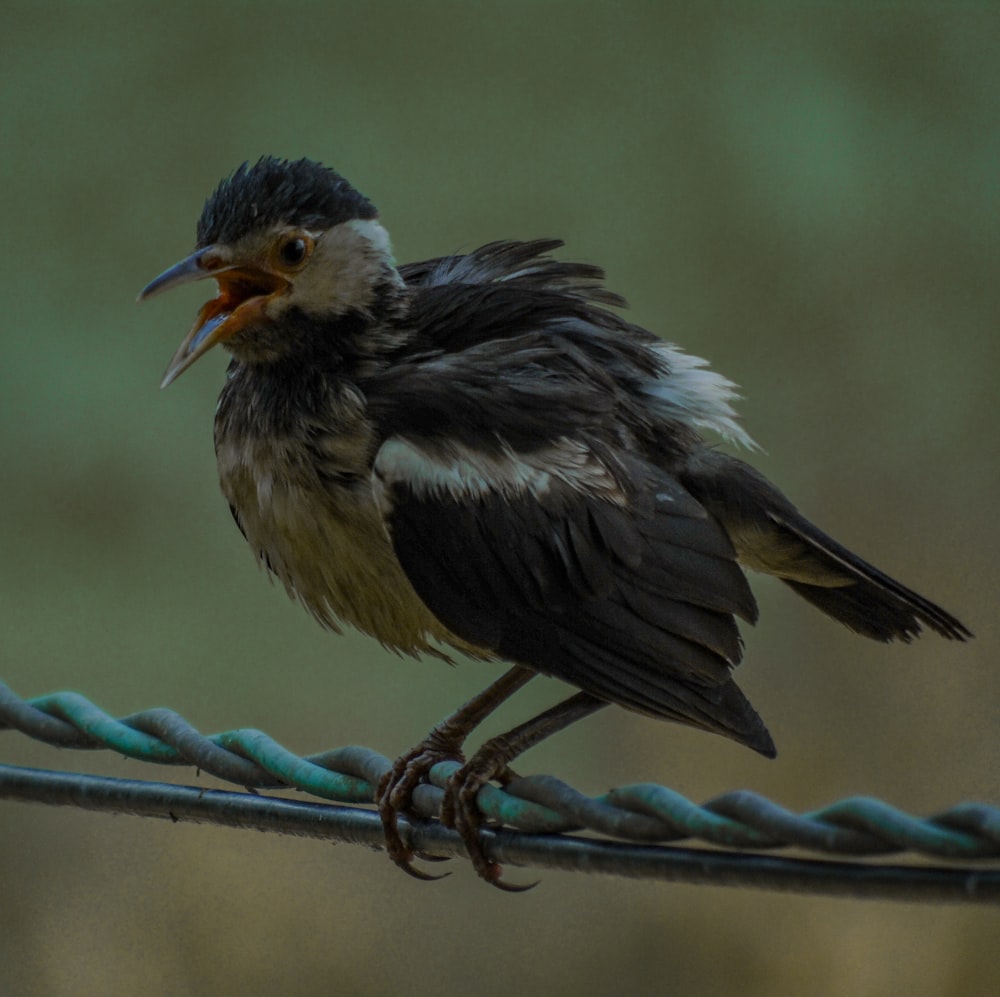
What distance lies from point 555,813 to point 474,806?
1.54 ft

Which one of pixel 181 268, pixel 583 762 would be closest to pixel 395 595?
pixel 181 268

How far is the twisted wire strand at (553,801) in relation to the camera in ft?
4.52

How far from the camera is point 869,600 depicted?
295 cm

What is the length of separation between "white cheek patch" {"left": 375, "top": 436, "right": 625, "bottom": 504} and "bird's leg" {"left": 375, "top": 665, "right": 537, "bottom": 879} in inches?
12.3

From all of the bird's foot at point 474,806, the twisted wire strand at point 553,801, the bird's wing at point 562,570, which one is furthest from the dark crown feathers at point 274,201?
the bird's foot at point 474,806

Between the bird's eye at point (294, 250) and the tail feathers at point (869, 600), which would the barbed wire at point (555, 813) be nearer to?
the tail feathers at point (869, 600)

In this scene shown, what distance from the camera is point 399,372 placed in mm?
2770

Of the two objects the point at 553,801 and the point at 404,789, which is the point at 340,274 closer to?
the point at 404,789

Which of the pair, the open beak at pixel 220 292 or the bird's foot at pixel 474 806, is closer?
the bird's foot at pixel 474 806

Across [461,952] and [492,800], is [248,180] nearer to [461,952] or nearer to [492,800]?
[492,800]

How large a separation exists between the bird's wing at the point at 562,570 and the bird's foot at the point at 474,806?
0.54 feet

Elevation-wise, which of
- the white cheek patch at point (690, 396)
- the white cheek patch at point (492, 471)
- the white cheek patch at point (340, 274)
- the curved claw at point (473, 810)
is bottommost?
the curved claw at point (473, 810)

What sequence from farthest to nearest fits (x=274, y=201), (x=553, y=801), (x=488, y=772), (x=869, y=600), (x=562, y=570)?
(x=869, y=600), (x=274, y=201), (x=562, y=570), (x=488, y=772), (x=553, y=801)

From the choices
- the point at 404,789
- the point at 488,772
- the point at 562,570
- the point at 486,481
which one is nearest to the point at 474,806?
the point at 488,772
